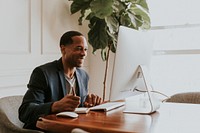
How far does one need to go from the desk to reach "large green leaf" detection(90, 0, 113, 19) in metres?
1.32

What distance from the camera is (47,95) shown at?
6.20 feet

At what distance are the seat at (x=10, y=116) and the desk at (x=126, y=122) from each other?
1.04ft

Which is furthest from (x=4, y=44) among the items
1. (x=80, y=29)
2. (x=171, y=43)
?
(x=171, y=43)

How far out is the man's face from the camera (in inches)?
78.3

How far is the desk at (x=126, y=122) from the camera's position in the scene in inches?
49.4

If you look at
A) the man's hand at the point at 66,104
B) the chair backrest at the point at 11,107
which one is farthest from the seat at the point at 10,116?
the man's hand at the point at 66,104

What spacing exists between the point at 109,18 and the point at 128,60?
1461 mm

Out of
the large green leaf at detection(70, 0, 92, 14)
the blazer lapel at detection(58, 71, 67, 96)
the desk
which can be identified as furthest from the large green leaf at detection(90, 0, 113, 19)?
the desk

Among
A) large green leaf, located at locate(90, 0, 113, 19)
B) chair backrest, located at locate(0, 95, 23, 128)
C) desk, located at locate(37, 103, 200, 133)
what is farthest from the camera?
large green leaf, located at locate(90, 0, 113, 19)

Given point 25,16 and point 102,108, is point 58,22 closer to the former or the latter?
point 25,16

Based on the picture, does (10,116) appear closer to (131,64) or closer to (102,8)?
(131,64)

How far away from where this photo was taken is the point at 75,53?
200cm

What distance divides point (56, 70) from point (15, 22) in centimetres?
101

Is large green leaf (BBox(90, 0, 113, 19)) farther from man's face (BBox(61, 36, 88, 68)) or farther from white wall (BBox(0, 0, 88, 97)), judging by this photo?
man's face (BBox(61, 36, 88, 68))
